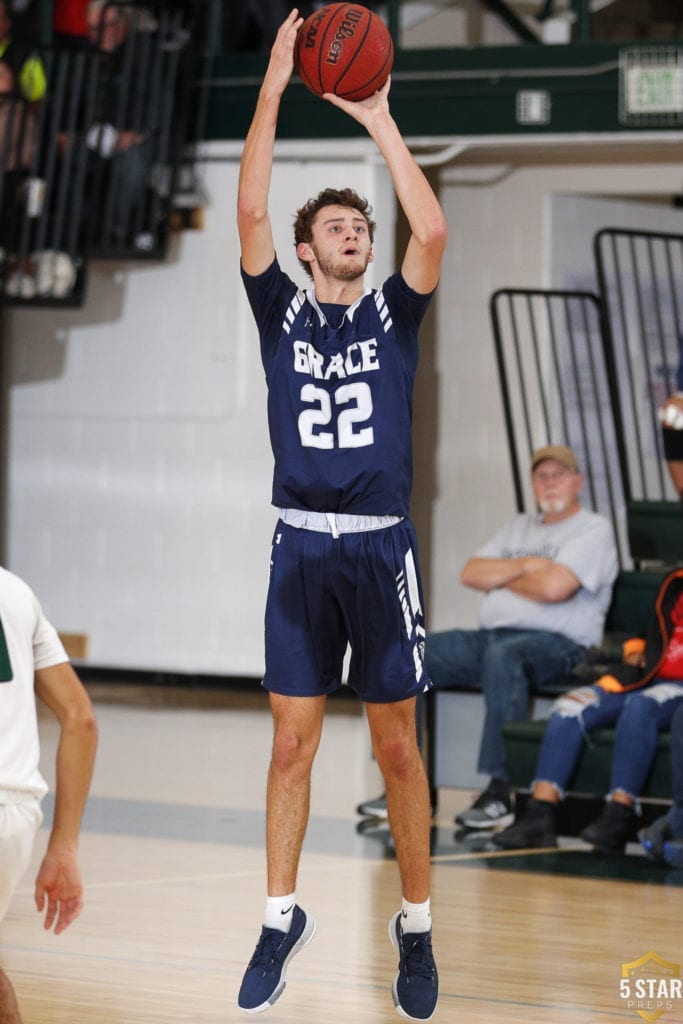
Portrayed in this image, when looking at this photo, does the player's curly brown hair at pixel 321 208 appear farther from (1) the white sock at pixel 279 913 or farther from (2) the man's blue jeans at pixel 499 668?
(2) the man's blue jeans at pixel 499 668

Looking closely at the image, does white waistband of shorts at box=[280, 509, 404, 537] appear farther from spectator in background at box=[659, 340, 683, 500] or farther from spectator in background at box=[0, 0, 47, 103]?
spectator in background at box=[0, 0, 47, 103]

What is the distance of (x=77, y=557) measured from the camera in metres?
10.1

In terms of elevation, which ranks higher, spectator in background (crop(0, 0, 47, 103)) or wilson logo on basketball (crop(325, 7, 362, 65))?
spectator in background (crop(0, 0, 47, 103))

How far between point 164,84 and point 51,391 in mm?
1856

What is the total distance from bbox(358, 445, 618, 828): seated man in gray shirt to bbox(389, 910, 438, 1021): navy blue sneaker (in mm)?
2363

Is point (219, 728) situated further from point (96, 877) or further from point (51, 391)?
point (96, 877)

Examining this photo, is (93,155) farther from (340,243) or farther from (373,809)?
(340,243)

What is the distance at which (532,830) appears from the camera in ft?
18.5

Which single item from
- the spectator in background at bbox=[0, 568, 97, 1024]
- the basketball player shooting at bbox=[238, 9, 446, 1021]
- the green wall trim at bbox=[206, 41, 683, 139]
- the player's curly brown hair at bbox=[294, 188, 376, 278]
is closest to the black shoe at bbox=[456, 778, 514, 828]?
the basketball player shooting at bbox=[238, 9, 446, 1021]

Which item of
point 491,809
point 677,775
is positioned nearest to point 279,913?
point 677,775

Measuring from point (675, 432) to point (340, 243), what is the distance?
3055 millimetres

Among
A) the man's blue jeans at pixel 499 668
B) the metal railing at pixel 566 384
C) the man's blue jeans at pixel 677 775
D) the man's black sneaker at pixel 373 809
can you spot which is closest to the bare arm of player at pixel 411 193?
the man's blue jeans at pixel 677 775

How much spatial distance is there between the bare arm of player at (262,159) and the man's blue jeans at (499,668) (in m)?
2.66

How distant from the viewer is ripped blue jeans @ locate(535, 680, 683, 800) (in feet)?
18.3
